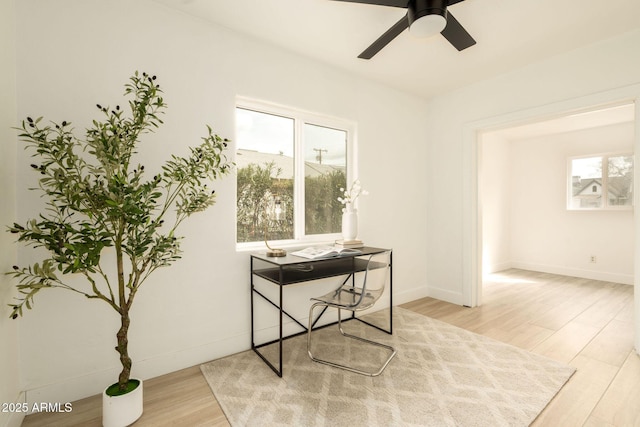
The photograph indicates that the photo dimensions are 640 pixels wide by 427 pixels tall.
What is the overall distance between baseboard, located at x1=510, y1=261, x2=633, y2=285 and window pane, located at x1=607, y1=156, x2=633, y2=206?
110cm

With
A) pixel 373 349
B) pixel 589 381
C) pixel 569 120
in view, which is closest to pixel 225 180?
pixel 373 349

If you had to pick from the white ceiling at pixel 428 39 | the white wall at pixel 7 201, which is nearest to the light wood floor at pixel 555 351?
the white wall at pixel 7 201

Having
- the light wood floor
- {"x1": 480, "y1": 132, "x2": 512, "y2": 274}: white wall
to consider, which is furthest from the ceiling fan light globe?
{"x1": 480, "y1": 132, "x2": 512, "y2": 274}: white wall

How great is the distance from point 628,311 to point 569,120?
9.02ft

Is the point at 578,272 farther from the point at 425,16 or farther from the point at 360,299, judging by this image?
the point at 425,16

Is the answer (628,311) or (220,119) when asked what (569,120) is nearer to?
(628,311)

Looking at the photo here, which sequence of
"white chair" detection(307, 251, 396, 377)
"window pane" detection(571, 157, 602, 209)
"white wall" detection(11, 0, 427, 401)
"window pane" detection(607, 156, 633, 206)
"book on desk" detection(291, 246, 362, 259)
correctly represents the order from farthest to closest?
"window pane" detection(571, 157, 602, 209), "window pane" detection(607, 156, 633, 206), "book on desk" detection(291, 246, 362, 259), "white chair" detection(307, 251, 396, 377), "white wall" detection(11, 0, 427, 401)

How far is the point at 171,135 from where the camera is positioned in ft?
6.98

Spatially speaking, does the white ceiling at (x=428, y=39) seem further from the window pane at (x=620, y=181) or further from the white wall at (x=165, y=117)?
the window pane at (x=620, y=181)

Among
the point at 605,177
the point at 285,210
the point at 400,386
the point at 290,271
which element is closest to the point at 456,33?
the point at 285,210

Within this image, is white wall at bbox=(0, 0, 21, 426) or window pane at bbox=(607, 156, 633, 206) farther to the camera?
window pane at bbox=(607, 156, 633, 206)

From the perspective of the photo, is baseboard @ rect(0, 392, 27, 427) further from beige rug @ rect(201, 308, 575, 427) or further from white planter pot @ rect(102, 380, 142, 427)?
beige rug @ rect(201, 308, 575, 427)

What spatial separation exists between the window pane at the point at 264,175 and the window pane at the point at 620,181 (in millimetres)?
5150

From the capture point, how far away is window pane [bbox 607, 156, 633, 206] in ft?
14.7
